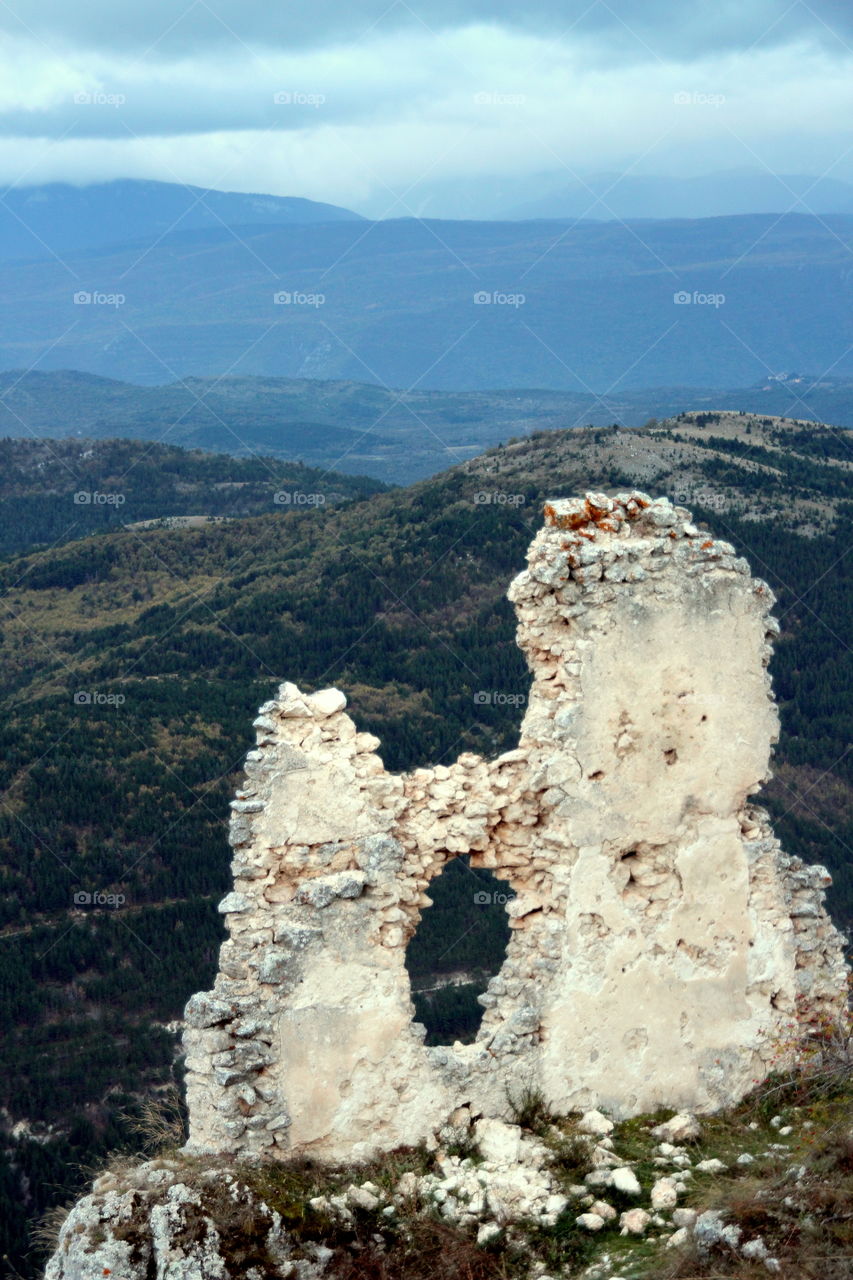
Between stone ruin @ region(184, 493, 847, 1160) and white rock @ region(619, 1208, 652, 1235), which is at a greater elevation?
stone ruin @ region(184, 493, 847, 1160)

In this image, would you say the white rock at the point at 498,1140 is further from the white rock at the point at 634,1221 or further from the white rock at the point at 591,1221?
the white rock at the point at 634,1221

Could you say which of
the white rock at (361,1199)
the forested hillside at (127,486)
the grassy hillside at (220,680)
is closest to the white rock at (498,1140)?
the white rock at (361,1199)

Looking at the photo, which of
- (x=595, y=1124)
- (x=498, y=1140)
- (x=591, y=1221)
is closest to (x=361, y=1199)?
(x=498, y=1140)

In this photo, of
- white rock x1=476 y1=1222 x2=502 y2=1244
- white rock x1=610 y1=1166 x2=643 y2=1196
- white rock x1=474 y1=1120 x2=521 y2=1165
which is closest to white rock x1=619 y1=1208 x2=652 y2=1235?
white rock x1=610 y1=1166 x2=643 y2=1196

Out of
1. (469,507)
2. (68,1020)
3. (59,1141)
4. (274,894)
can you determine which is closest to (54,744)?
(68,1020)

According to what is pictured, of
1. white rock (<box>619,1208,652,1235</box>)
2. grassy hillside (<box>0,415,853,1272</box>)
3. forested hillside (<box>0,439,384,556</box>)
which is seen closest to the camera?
white rock (<box>619,1208,652,1235</box>)

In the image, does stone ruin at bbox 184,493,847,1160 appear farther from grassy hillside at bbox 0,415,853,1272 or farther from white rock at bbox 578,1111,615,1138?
grassy hillside at bbox 0,415,853,1272

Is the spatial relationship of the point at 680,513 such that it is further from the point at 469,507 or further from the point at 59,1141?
the point at 469,507
